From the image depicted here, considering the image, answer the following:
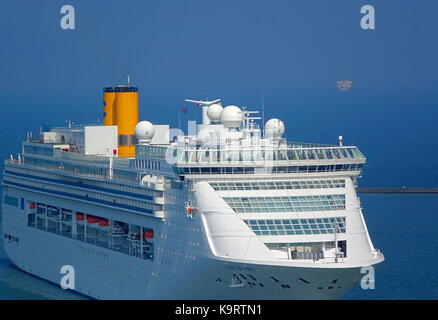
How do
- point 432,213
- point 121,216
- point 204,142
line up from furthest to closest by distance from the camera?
point 432,213 → point 121,216 → point 204,142

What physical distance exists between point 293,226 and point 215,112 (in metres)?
7.87

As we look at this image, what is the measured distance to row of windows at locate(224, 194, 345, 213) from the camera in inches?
1296

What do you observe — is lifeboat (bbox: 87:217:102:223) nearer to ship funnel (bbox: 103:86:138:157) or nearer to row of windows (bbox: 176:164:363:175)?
ship funnel (bbox: 103:86:138:157)

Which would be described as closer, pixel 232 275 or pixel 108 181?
pixel 232 275

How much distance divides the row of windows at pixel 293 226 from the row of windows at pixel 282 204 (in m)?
0.38

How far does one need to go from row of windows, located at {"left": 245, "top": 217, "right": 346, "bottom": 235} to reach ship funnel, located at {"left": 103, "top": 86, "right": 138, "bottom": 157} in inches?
452

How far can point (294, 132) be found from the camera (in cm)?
11800

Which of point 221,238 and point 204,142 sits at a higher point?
point 204,142

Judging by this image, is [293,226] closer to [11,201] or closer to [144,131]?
[144,131]

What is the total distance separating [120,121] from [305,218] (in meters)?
12.9

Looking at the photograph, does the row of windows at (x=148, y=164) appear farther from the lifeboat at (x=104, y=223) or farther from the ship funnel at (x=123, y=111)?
the ship funnel at (x=123, y=111)

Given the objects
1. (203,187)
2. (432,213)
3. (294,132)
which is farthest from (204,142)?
(294,132)

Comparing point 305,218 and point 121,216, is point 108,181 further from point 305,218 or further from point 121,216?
point 305,218

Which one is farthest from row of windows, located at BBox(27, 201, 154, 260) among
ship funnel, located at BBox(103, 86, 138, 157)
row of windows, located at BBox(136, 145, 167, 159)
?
ship funnel, located at BBox(103, 86, 138, 157)
